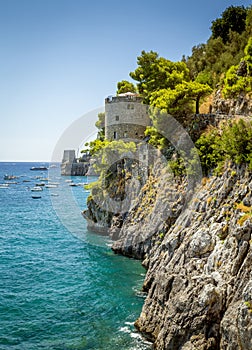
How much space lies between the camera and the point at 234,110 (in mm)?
34438

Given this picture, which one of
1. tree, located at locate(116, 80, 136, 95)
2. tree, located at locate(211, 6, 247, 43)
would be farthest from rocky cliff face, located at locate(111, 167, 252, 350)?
tree, located at locate(211, 6, 247, 43)

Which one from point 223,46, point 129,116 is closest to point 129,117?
point 129,116

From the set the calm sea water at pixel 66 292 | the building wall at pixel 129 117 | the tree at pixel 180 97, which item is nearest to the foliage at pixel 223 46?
the building wall at pixel 129 117

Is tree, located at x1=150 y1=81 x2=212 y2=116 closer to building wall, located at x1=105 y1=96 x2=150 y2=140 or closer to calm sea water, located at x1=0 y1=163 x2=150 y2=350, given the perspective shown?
building wall, located at x1=105 y1=96 x2=150 y2=140

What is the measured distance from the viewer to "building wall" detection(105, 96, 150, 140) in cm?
4291

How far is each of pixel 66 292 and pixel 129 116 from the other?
23.8 meters

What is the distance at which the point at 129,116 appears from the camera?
43125 mm

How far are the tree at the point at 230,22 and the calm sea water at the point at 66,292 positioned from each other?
37031 millimetres

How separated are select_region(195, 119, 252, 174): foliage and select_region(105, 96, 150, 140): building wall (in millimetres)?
16141

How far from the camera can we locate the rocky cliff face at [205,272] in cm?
1575

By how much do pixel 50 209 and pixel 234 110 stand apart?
4167 cm

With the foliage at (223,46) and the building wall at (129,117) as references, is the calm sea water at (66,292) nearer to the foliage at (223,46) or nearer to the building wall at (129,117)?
the building wall at (129,117)

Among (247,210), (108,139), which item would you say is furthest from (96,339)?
(108,139)

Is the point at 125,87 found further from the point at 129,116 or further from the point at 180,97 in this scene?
the point at 180,97
